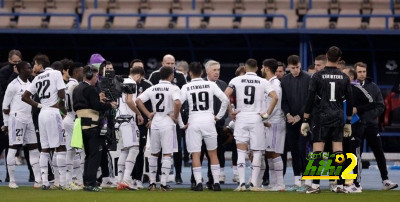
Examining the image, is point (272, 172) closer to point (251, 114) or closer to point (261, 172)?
point (261, 172)

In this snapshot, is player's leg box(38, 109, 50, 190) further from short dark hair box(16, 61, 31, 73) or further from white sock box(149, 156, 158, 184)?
white sock box(149, 156, 158, 184)

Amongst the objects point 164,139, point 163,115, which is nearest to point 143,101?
point 163,115

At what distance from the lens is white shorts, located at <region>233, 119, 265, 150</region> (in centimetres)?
1873

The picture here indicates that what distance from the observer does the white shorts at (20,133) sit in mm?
20297

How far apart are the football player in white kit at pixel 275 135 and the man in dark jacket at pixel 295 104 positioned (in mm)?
197

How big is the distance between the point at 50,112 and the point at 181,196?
3204 millimetres

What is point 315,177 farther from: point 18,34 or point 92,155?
point 18,34

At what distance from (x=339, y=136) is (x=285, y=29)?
10.6 meters

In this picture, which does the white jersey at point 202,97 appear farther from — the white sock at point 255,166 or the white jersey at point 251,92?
the white sock at point 255,166

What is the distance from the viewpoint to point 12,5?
32812 mm

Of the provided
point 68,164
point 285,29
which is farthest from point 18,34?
point 68,164

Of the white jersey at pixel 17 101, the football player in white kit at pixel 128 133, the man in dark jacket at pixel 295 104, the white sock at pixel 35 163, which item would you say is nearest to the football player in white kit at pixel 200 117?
the football player in white kit at pixel 128 133

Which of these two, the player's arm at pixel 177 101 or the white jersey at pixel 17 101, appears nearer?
the player's arm at pixel 177 101

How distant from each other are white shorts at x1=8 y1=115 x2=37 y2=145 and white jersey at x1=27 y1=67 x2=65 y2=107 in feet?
4.69
